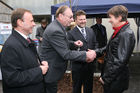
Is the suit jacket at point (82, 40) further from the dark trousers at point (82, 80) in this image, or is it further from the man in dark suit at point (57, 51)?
the man in dark suit at point (57, 51)

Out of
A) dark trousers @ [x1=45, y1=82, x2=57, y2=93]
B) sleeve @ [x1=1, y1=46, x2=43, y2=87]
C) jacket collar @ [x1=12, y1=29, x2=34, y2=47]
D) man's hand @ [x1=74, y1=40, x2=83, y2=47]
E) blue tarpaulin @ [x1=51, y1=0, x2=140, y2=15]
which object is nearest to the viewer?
sleeve @ [x1=1, y1=46, x2=43, y2=87]

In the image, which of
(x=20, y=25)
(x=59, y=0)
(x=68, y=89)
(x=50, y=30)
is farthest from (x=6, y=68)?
(x=59, y=0)

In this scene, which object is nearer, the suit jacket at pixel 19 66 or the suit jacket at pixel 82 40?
the suit jacket at pixel 19 66

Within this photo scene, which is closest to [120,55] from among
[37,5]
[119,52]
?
[119,52]

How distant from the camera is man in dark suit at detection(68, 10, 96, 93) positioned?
11.8ft

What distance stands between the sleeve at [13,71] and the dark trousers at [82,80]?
1.80m

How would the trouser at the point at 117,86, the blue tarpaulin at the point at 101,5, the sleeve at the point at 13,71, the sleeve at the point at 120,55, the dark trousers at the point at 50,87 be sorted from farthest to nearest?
1. the blue tarpaulin at the point at 101,5
2. the dark trousers at the point at 50,87
3. the trouser at the point at 117,86
4. the sleeve at the point at 120,55
5. the sleeve at the point at 13,71

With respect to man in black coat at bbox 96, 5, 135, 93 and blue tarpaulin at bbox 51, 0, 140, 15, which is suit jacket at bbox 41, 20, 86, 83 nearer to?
man in black coat at bbox 96, 5, 135, 93

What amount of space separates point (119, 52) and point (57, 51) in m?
0.91

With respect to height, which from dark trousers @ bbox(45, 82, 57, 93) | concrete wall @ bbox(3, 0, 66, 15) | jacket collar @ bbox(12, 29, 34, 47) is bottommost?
dark trousers @ bbox(45, 82, 57, 93)

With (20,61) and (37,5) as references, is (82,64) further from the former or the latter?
(37,5)

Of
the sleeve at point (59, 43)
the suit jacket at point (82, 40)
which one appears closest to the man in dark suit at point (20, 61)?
the sleeve at point (59, 43)

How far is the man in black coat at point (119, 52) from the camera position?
2.37 meters

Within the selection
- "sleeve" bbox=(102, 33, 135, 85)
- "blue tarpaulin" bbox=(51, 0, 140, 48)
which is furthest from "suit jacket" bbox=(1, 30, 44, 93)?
"blue tarpaulin" bbox=(51, 0, 140, 48)
